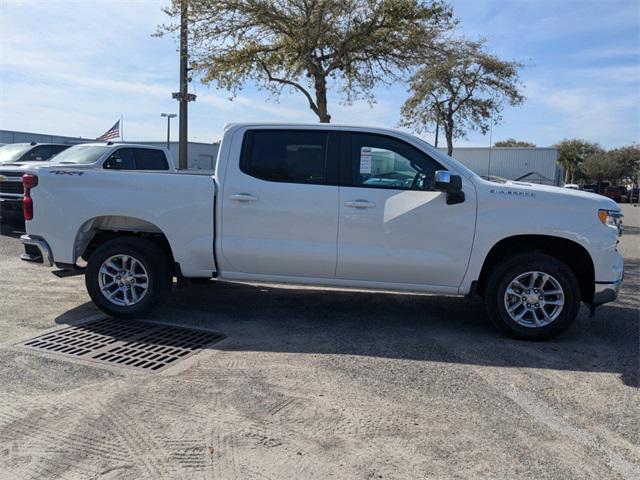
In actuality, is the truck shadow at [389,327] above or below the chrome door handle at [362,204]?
below

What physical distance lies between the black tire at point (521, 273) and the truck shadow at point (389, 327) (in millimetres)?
135

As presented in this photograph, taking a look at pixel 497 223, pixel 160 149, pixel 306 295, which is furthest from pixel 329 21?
pixel 497 223

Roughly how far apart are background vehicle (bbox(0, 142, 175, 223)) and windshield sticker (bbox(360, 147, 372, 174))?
6.52m

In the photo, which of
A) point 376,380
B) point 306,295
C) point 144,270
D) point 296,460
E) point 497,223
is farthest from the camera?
point 306,295

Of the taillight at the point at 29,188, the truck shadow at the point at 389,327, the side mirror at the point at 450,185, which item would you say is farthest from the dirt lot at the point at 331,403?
the side mirror at the point at 450,185

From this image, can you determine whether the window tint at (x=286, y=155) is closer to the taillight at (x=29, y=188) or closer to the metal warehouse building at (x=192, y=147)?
the taillight at (x=29, y=188)

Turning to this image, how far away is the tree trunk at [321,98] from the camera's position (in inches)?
538

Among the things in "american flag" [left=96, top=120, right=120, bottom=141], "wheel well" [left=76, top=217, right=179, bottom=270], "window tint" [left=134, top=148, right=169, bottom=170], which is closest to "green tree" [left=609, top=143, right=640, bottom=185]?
"american flag" [left=96, top=120, right=120, bottom=141]

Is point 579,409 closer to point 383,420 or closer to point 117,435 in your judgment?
point 383,420

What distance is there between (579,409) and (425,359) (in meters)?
1.26

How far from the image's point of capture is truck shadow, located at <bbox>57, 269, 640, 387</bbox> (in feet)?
15.7

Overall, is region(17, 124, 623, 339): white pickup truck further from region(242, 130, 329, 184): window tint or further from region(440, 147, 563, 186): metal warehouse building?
region(440, 147, 563, 186): metal warehouse building

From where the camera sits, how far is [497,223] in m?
5.09

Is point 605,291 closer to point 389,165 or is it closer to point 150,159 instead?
point 389,165
